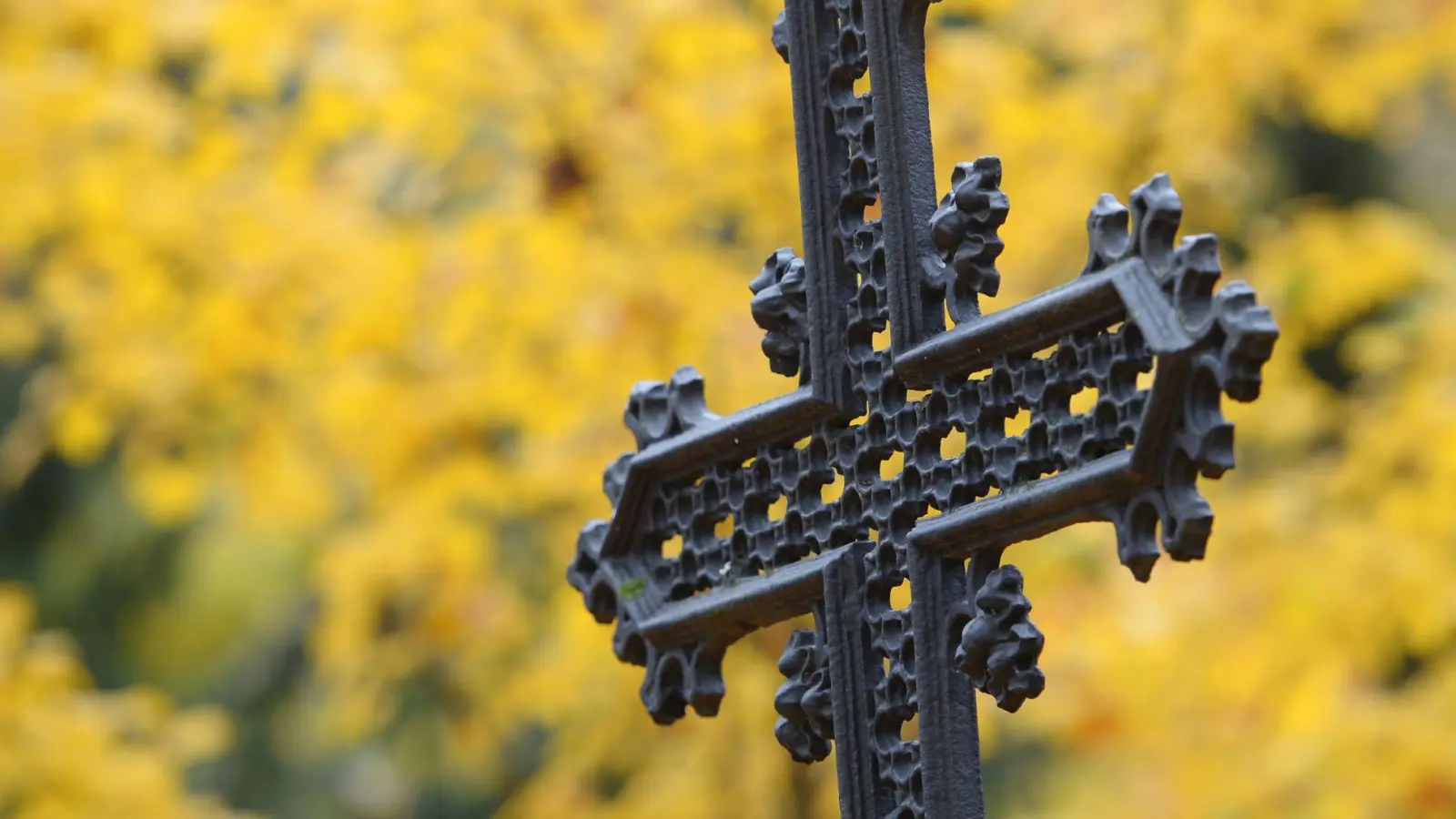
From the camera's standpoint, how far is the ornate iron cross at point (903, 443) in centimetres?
103

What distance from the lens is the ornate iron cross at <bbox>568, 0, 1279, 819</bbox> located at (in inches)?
40.7

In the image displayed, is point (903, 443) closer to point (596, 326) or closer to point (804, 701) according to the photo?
point (804, 701)

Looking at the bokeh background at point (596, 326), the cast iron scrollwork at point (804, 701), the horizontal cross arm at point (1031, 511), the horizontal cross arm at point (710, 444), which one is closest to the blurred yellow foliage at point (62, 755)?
the bokeh background at point (596, 326)

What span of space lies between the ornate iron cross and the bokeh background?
7.24 ft

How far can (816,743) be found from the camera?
1.32 meters

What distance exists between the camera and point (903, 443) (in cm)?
123

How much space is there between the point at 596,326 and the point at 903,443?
2.55 meters

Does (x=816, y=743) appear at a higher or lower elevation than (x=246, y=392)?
lower

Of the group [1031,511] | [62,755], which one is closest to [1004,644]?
[1031,511]

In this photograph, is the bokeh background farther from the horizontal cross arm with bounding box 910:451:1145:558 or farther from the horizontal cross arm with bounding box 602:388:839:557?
the horizontal cross arm with bounding box 910:451:1145:558

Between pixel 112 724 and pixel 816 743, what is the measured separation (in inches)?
134

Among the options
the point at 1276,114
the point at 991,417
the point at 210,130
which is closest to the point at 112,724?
the point at 210,130

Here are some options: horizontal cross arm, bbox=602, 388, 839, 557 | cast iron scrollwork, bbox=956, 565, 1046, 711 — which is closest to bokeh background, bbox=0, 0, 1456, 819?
horizontal cross arm, bbox=602, 388, 839, 557

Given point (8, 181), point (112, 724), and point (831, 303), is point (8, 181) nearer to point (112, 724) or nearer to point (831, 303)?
point (112, 724)
